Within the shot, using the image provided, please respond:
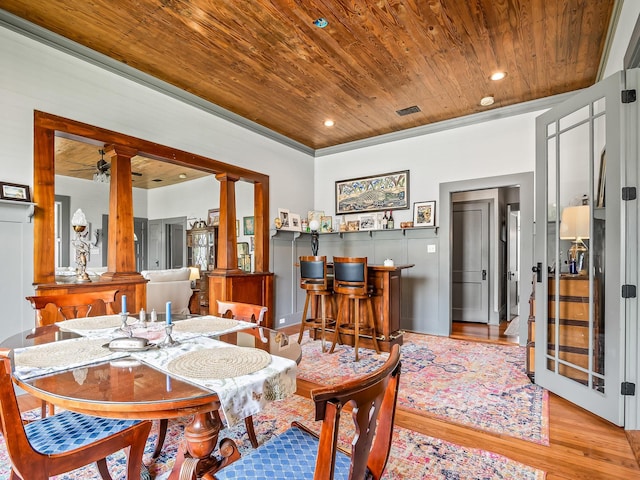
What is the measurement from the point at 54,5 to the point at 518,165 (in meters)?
4.98

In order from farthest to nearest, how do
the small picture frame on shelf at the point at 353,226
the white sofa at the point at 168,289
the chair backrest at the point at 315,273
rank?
the small picture frame on shelf at the point at 353,226 → the white sofa at the point at 168,289 → the chair backrest at the point at 315,273

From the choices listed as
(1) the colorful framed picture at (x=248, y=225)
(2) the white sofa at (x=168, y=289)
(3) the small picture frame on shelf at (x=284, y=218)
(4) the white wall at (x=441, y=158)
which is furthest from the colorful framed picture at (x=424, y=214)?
(2) the white sofa at (x=168, y=289)

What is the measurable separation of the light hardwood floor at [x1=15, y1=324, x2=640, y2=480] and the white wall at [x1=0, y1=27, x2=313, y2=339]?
1.06 meters

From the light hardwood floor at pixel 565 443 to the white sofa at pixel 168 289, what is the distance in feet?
6.56

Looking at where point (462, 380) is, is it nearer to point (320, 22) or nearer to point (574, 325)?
point (574, 325)

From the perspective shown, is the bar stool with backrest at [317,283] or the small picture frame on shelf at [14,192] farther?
the bar stool with backrest at [317,283]

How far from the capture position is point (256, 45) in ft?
9.96

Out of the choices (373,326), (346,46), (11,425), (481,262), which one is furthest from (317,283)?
(481,262)

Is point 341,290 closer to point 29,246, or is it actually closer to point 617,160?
point 617,160

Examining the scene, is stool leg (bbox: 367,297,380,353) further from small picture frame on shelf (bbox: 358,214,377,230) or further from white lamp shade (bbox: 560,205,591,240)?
white lamp shade (bbox: 560,205,591,240)

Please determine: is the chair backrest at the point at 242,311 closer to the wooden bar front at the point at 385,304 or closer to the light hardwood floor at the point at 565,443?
the light hardwood floor at the point at 565,443

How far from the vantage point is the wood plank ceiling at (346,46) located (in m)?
2.59

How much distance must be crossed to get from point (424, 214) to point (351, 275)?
1.88 m

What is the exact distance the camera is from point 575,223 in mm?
2637
